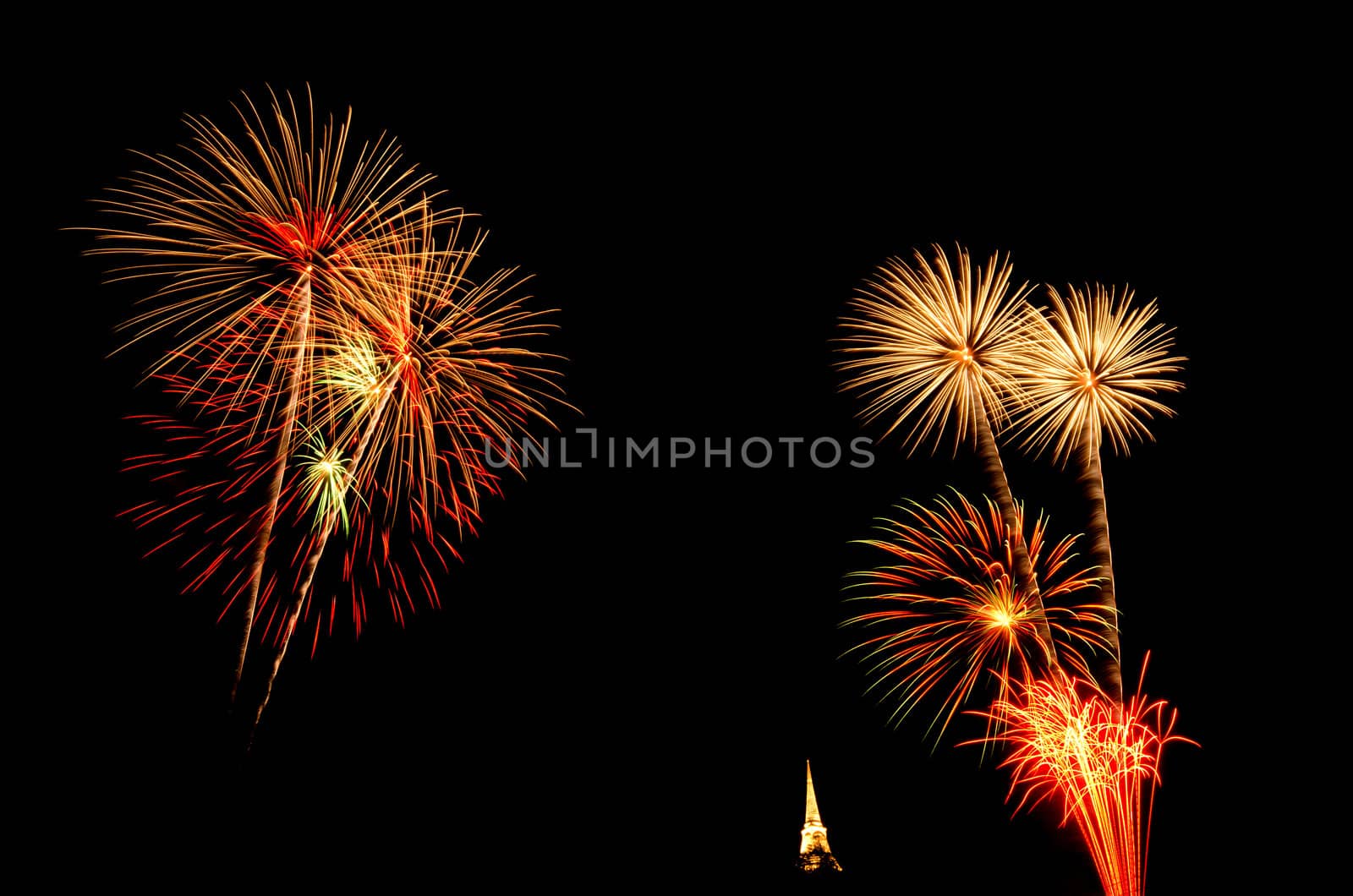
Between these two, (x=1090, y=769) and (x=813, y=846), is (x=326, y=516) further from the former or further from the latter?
(x=813, y=846)

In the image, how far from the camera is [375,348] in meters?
17.4

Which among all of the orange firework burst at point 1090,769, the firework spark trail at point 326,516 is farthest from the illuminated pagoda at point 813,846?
the firework spark trail at point 326,516

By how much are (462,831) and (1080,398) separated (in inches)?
1087

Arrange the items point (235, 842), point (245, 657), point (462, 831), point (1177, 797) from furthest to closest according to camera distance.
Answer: point (462, 831) < point (1177, 797) < point (245, 657) < point (235, 842)

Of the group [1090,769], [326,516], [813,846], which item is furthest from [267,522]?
[813,846]

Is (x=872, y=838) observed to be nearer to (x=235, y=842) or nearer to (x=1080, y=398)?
(x=1080, y=398)

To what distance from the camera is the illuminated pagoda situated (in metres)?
59.4

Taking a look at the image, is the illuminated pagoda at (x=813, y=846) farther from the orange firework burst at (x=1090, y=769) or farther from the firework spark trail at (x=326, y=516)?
the firework spark trail at (x=326, y=516)

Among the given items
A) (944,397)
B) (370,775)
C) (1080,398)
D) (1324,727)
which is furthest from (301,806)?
(1324,727)

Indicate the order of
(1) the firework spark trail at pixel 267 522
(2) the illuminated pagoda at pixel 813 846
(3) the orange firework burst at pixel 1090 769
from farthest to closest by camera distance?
(2) the illuminated pagoda at pixel 813 846, (3) the orange firework burst at pixel 1090 769, (1) the firework spark trail at pixel 267 522

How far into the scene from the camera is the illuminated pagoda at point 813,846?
195 feet

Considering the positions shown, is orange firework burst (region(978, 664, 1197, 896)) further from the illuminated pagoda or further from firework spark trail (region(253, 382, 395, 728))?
the illuminated pagoda

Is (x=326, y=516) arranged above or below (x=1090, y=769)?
above

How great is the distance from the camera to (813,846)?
200 feet
